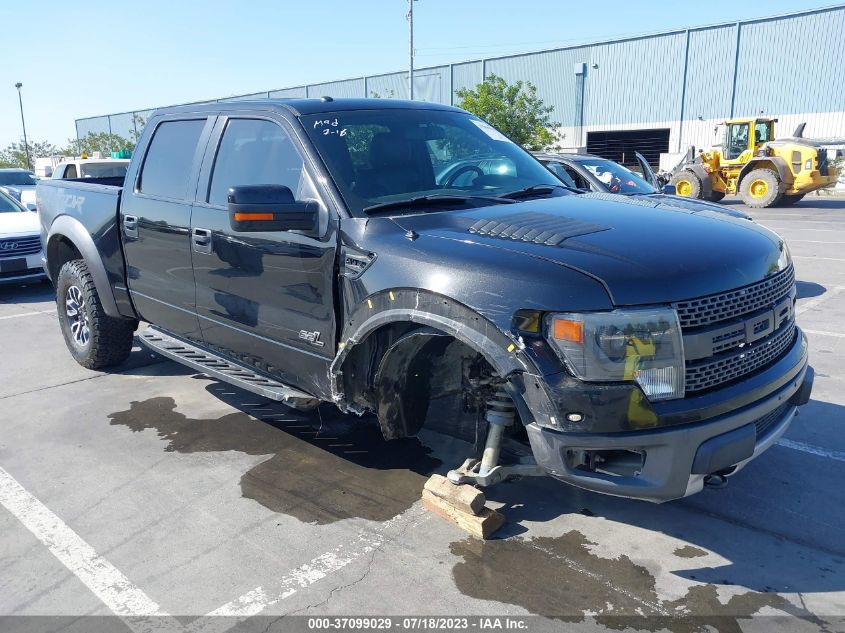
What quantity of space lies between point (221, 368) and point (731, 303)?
2883mm

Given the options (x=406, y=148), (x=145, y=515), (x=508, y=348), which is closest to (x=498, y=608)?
(x=508, y=348)

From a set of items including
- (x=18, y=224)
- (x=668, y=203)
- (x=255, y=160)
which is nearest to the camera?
(x=668, y=203)

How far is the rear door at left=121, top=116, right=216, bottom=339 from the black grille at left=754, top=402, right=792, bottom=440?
3.25 metres

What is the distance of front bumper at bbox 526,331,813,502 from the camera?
253 cm

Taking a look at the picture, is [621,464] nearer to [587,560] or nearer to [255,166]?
[587,560]

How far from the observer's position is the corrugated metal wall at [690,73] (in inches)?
1118

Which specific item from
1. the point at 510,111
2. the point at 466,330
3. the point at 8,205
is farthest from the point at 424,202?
the point at 510,111

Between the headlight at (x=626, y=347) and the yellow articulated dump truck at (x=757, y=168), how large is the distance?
2050cm

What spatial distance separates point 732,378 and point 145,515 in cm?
287

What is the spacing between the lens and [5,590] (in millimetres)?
2918

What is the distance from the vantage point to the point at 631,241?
2.80 m

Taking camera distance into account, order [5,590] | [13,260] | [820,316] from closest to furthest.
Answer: [5,590], [820,316], [13,260]

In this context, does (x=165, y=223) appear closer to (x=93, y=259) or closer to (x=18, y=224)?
(x=93, y=259)

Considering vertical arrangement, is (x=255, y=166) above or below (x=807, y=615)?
above
